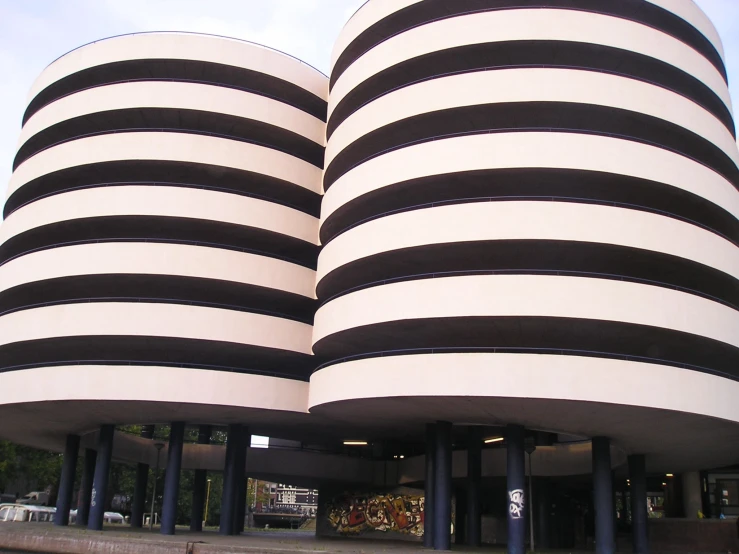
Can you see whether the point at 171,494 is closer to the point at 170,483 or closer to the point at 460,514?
the point at 170,483

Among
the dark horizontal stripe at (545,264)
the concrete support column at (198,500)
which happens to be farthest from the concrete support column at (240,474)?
the dark horizontal stripe at (545,264)

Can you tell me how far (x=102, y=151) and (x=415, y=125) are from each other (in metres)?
15.6

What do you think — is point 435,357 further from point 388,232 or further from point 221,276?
point 221,276

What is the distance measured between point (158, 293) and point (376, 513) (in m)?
19.5

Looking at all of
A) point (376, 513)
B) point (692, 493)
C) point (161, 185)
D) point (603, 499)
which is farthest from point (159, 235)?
point (692, 493)

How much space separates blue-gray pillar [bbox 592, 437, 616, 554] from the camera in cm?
2767

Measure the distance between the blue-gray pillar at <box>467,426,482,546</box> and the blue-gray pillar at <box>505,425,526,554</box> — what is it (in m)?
6.68

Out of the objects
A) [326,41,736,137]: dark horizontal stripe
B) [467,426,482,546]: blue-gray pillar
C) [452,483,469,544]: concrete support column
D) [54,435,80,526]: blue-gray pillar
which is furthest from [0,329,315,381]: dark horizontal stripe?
[326,41,736,137]: dark horizontal stripe

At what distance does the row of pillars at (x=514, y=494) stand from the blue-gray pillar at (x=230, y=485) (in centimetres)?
1073

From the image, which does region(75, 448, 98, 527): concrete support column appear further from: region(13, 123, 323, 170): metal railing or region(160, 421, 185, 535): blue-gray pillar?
region(13, 123, 323, 170): metal railing

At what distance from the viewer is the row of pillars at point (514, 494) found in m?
27.4

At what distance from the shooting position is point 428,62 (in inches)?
1314

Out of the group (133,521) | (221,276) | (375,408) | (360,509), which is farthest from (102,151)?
(360,509)

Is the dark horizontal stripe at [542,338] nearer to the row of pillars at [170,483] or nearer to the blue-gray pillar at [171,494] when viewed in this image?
the row of pillars at [170,483]
